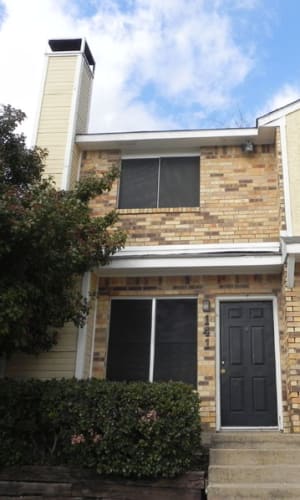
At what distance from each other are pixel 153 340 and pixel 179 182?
282 centimetres

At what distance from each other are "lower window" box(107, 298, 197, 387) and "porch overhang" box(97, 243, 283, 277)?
0.53 metres

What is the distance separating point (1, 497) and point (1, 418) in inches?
34.8

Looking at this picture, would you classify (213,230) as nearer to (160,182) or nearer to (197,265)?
(197,265)

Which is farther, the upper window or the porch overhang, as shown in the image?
the upper window

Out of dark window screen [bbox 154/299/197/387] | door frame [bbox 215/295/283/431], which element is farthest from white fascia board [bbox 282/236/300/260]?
dark window screen [bbox 154/299/197/387]

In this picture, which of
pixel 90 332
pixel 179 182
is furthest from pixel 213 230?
pixel 90 332

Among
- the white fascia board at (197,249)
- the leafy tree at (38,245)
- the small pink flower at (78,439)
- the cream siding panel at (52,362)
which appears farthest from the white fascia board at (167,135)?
the small pink flower at (78,439)

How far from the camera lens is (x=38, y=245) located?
635 cm

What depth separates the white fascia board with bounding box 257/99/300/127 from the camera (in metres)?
9.08

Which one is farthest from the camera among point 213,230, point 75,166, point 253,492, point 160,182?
point 75,166

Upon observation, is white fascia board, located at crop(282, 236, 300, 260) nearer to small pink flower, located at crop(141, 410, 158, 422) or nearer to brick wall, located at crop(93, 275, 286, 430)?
brick wall, located at crop(93, 275, 286, 430)

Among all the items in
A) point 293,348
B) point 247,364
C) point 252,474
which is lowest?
point 252,474

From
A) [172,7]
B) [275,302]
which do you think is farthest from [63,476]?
[172,7]

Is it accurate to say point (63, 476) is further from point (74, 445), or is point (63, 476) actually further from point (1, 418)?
point (1, 418)
